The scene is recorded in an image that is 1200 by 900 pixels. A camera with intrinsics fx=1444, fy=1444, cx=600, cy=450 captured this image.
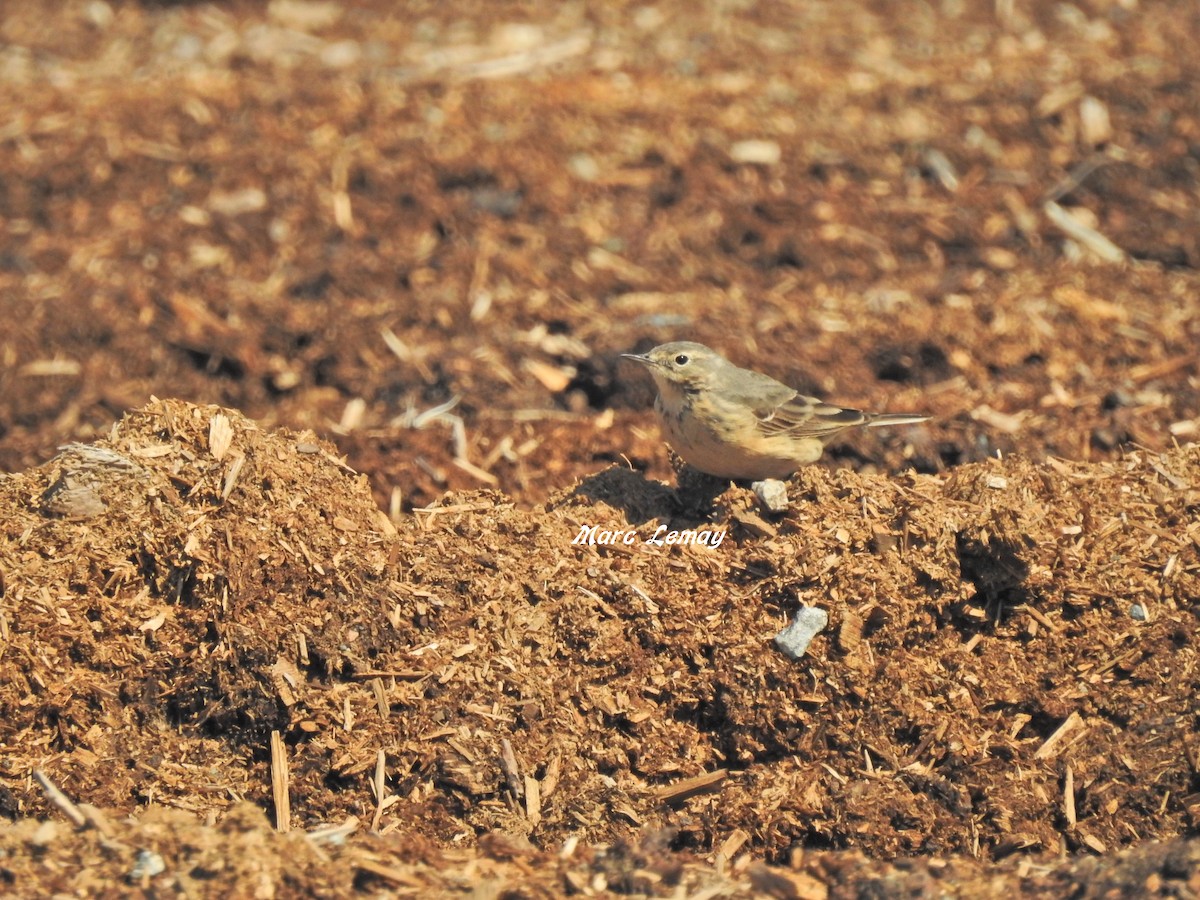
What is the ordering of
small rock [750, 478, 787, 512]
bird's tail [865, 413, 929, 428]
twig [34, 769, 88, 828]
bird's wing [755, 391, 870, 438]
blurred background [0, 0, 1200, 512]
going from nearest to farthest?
twig [34, 769, 88, 828], small rock [750, 478, 787, 512], bird's wing [755, 391, 870, 438], bird's tail [865, 413, 929, 428], blurred background [0, 0, 1200, 512]

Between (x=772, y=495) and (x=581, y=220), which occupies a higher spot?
(x=772, y=495)

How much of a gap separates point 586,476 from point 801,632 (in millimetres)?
1725

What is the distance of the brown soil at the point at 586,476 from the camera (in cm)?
589

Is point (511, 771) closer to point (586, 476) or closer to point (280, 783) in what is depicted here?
point (280, 783)

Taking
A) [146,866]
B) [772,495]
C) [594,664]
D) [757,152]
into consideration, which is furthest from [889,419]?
[757,152]

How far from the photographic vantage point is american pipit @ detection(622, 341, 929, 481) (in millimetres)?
6965

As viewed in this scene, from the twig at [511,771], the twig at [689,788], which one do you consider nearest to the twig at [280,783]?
the twig at [511,771]

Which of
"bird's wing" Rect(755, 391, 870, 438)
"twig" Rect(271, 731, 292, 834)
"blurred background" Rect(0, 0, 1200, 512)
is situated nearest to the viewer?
"twig" Rect(271, 731, 292, 834)

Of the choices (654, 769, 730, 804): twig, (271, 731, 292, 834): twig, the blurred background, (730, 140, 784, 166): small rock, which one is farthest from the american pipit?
(730, 140, 784, 166): small rock

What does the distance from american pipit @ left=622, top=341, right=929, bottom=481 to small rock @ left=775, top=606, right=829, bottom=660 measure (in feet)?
3.43

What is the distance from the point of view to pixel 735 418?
6.98 m

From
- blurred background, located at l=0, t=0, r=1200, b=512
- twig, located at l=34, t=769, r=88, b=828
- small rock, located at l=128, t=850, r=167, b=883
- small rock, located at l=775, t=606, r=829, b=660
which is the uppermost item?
small rock, located at l=775, t=606, r=829, b=660

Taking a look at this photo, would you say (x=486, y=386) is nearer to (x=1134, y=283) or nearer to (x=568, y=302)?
(x=568, y=302)

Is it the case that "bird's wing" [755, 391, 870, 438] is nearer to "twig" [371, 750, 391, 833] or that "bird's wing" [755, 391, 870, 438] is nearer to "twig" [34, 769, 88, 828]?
"twig" [371, 750, 391, 833]
